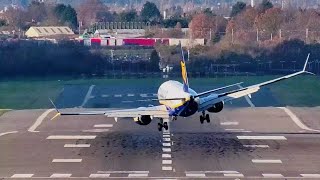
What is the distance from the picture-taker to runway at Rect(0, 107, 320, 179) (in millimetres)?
69688

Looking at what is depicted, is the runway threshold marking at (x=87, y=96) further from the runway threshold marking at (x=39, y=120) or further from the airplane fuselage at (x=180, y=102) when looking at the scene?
the airplane fuselage at (x=180, y=102)

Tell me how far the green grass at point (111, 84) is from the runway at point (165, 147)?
1840 cm

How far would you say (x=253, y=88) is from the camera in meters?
83.7

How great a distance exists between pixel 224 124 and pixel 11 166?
30.1 metres

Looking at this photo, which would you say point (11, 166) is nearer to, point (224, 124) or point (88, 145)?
point (88, 145)

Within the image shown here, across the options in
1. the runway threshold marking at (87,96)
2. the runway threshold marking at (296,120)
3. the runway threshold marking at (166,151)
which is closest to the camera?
the runway threshold marking at (166,151)

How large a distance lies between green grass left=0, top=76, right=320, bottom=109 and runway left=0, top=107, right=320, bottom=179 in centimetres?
1840

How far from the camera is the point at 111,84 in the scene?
145 m

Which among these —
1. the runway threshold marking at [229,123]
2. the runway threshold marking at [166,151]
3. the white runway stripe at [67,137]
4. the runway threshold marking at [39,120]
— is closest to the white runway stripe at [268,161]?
the runway threshold marking at [166,151]

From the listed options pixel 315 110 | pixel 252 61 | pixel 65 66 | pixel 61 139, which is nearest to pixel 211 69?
pixel 252 61

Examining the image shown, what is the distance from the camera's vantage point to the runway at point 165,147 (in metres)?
69.7

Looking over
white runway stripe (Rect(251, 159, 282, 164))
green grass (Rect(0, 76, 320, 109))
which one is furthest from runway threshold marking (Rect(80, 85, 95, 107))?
white runway stripe (Rect(251, 159, 282, 164))

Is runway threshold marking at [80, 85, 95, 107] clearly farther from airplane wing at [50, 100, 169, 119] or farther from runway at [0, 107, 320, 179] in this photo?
airplane wing at [50, 100, 169, 119]

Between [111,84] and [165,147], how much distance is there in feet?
212
